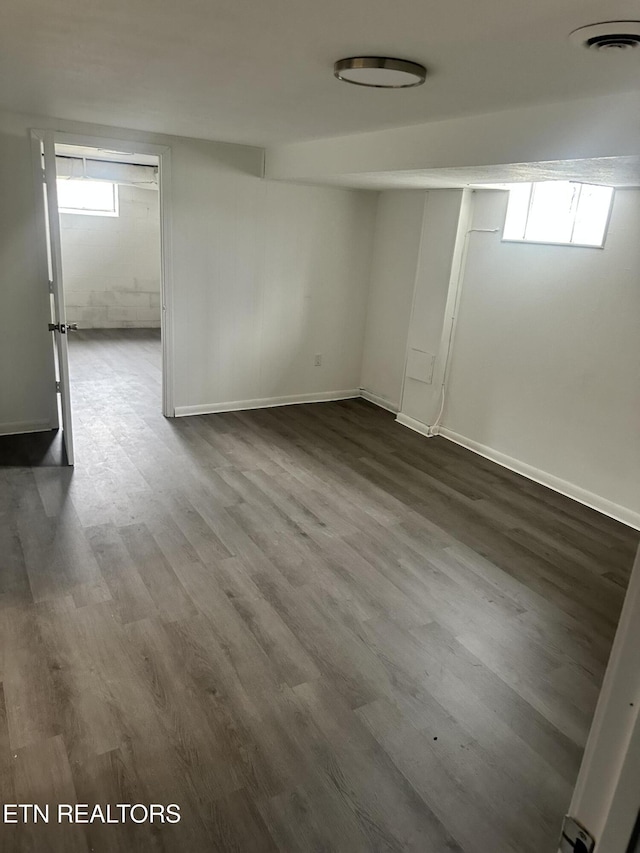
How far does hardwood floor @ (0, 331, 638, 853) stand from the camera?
1.70 meters

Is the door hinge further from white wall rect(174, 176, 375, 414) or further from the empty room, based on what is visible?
white wall rect(174, 176, 375, 414)

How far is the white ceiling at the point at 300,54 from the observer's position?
155 centimetres

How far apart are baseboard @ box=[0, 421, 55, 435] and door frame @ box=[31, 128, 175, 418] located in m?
0.91

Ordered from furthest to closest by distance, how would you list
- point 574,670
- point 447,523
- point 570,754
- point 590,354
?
point 590,354 < point 447,523 < point 574,670 < point 570,754

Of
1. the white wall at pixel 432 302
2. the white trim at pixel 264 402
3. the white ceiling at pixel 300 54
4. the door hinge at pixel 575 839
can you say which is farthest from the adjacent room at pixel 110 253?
the door hinge at pixel 575 839

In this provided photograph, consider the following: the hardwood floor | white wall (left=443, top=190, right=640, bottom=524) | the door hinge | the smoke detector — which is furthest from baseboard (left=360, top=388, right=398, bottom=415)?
the door hinge

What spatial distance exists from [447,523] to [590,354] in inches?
55.9

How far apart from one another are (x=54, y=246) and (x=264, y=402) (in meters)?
2.32

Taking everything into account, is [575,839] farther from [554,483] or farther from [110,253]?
[110,253]

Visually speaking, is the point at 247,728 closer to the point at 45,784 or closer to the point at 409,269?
the point at 45,784

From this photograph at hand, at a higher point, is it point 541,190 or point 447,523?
point 541,190

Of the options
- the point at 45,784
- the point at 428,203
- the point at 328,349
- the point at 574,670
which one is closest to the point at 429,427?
the point at 328,349

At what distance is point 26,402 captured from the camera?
429cm

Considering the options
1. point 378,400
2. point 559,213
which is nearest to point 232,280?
point 378,400
